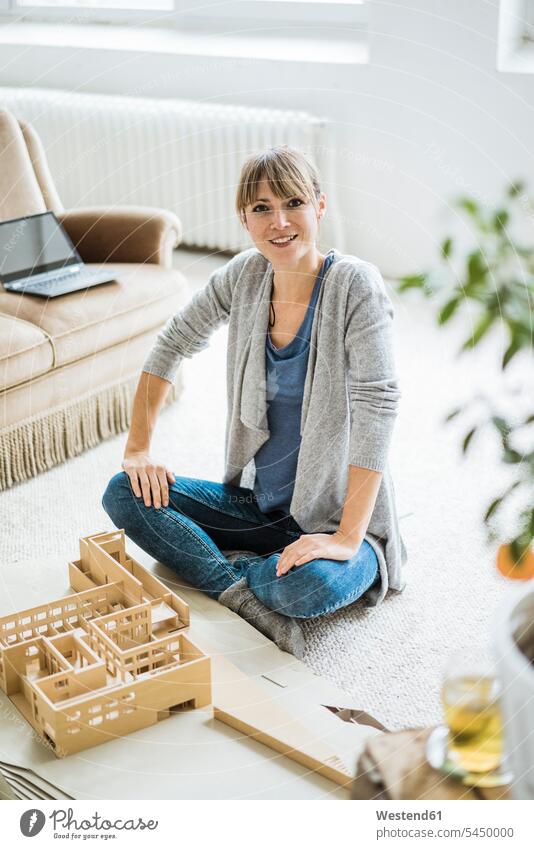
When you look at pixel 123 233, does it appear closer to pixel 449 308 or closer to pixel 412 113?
pixel 412 113

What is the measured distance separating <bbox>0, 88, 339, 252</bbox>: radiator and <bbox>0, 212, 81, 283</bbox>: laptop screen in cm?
87

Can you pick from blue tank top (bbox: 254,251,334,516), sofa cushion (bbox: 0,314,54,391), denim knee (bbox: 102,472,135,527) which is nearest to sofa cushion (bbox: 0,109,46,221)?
sofa cushion (bbox: 0,314,54,391)

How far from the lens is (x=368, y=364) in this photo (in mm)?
1562

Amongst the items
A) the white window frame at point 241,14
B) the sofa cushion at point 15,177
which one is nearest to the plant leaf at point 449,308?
the sofa cushion at point 15,177

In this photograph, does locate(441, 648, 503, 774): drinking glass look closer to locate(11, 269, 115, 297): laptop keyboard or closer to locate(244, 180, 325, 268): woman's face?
locate(244, 180, 325, 268): woman's face

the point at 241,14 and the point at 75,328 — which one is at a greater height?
the point at 241,14

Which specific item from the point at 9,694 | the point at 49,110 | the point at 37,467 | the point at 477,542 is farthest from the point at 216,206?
the point at 9,694

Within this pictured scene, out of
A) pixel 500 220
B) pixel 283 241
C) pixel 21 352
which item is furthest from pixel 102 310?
pixel 500 220

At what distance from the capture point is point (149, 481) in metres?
1.76

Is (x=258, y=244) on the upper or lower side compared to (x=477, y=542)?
upper

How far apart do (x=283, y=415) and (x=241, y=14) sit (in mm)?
2159

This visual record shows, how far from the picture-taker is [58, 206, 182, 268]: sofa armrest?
97.2 inches

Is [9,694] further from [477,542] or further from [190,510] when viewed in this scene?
[477,542]

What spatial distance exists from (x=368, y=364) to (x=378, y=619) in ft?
1.51
